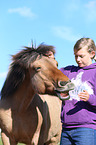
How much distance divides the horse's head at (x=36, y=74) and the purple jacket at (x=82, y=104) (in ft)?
0.48

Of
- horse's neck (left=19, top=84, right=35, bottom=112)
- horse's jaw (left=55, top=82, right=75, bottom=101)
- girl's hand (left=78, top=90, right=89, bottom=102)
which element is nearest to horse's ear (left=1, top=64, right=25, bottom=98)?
horse's neck (left=19, top=84, right=35, bottom=112)

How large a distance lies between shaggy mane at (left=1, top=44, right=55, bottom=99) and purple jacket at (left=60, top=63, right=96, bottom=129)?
0.95 meters

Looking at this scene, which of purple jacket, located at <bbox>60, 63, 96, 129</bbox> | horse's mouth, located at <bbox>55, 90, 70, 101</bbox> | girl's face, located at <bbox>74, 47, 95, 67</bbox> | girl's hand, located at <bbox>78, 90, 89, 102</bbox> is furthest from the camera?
girl's face, located at <bbox>74, 47, 95, 67</bbox>

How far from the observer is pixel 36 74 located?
3.90 m

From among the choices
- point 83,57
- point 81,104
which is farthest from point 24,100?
point 83,57

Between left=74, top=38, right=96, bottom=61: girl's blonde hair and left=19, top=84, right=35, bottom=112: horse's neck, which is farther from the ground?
left=74, top=38, right=96, bottom=61: girl's blonde hair

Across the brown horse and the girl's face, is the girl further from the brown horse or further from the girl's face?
the brown horse

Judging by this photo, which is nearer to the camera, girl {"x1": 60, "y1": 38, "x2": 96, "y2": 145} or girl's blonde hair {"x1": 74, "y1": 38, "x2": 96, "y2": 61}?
girl {"x1": 60, "y1": 38, "x2": 96, "y2": 145}

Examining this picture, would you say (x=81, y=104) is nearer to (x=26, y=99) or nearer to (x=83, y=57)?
(x=83, y=57)

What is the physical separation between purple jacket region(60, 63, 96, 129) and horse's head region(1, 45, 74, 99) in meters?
0.15

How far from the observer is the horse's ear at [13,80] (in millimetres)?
4129

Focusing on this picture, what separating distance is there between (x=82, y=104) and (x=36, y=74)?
101 centimetres

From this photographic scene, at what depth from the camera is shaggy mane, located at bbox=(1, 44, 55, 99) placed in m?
4.07

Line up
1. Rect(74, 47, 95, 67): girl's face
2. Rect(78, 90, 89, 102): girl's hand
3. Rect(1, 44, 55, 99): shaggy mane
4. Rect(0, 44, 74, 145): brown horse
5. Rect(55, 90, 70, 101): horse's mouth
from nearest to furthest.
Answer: Rect(78, 90, 89, 102): girl's hand, Rect(55, 90, 70, 101): horse's mouth, Rect(74, 47, 95, 67): girl's face, Rect(0, 44, 74, 145): brown horse, Rect(1, 44, 55, 99): shaggy mane
